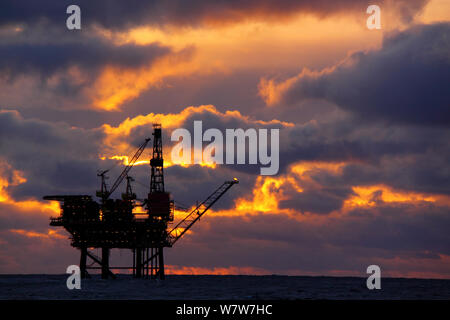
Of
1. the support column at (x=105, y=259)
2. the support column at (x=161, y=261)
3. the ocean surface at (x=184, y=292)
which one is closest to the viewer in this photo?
the ocean surface at (x=184, y=292)

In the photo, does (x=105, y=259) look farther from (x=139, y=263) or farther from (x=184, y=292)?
(x=184, y=292)

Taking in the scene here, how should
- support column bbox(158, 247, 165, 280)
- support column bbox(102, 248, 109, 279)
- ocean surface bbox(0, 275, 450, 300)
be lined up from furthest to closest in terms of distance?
support column bbox(102, 248, 109, 279), support column bbox(158, 247, 165, 280), ocean surface bbox(0, 275, 450, 300)

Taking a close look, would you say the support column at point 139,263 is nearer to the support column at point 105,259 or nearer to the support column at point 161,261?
the support column at point 161,261

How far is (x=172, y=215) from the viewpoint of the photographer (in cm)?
10531

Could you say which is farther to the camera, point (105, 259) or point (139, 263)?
point (105, 259)

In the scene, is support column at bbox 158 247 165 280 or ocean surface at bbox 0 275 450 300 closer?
ocean surface at bbox 0 275 450 300

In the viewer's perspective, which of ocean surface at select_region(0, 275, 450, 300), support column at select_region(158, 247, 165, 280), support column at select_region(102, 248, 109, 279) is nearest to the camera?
ocean surface at select_region(0, 275, 450, 300)

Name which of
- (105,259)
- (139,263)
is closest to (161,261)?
(139,263)

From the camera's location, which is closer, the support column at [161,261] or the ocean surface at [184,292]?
the ocean surface at [184,292]

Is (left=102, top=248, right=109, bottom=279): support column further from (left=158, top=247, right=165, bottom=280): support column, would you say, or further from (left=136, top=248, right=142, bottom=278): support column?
(left=158, top=247, right=165, bottom=280): support column

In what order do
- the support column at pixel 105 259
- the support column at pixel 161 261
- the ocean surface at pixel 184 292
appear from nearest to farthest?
the ocean surface at pixel 184 292
the support column at pixel 161 261
the support column at pixel 105 259

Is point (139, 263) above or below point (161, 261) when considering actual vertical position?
below

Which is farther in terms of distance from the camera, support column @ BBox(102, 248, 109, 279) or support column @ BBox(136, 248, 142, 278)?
support column @ BBox(102, 248, 109, 279)
